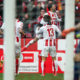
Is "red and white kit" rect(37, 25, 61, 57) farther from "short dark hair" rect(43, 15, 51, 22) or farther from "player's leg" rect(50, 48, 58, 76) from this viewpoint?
"short dark hair" rect(43, 15, 51, 22)

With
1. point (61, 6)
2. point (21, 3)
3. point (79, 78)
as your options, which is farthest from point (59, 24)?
point (79, 78)

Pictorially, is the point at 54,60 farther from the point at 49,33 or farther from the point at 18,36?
the point at 18,36

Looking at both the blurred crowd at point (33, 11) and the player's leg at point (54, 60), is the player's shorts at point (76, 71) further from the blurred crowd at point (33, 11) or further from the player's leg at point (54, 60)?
the player's leg at point (54, 60)

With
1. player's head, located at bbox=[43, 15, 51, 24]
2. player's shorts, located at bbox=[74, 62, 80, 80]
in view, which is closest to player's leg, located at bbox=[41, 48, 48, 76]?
player's head, located at bbox=[43, 15, 51, 24]

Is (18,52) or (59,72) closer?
(18,52)

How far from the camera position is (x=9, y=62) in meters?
5.10

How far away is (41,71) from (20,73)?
0.61 metres

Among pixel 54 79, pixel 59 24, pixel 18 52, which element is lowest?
pixel 54 79

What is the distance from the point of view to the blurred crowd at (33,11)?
8.58m

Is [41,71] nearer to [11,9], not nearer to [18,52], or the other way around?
[18,52]

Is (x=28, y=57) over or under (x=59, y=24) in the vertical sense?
under

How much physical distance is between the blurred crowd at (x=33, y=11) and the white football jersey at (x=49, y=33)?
258 mm

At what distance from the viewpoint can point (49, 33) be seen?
10.1 m

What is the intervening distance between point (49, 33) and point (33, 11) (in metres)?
0.89
